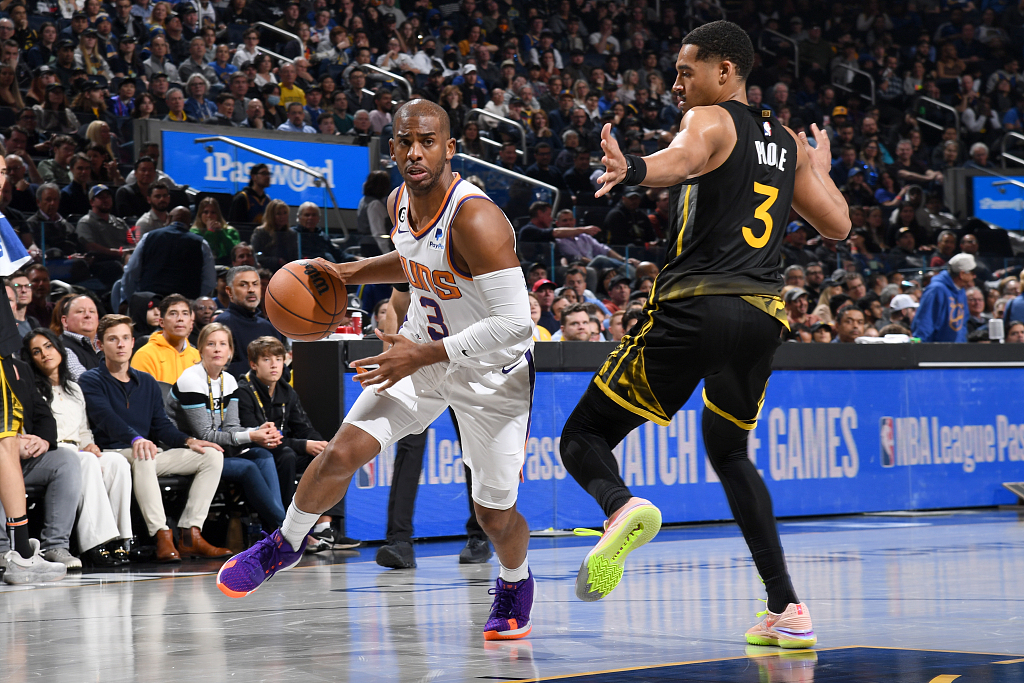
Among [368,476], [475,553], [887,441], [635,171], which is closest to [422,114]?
[635,171]

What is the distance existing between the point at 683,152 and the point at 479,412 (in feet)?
4.09

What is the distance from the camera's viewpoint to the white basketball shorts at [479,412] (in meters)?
4.36

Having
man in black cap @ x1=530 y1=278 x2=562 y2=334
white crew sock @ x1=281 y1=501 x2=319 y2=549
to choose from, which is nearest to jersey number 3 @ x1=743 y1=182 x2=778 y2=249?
white crew sock @ x1=281 y1=501 x2=319 y2=549

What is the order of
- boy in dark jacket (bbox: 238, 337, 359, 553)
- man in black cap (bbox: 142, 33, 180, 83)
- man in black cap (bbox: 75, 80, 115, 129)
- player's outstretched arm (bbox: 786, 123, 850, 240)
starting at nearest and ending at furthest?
player's outstretched arm (bbox: 786, 123, 850, 240) < boy in dark jacket (bbox: 238, 337, 359, 553) < man in black cap (bbox: 75, 80, 115, 129) < man in black cap (bbox: 142, 33, 180, 83)

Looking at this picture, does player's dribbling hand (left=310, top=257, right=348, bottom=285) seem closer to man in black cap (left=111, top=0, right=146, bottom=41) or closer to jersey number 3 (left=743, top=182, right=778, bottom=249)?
jersey number 3 (left=743, top=182, right=778, bottom=249)

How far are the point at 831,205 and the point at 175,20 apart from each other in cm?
1275

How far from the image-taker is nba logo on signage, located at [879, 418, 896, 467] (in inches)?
408

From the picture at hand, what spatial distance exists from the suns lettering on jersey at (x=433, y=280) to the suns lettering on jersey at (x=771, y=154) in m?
1.17

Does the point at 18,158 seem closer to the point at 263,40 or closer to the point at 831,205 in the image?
the point at 263,40

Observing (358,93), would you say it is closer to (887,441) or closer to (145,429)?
(887,441)

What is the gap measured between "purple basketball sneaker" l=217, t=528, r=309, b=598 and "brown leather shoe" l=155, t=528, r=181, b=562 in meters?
3.49

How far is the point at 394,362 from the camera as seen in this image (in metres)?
3.94

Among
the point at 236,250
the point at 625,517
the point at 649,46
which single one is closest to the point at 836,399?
the point at 236,250

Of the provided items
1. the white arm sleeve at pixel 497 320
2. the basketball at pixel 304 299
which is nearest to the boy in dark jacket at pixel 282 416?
the basketball at pixel 304 299
